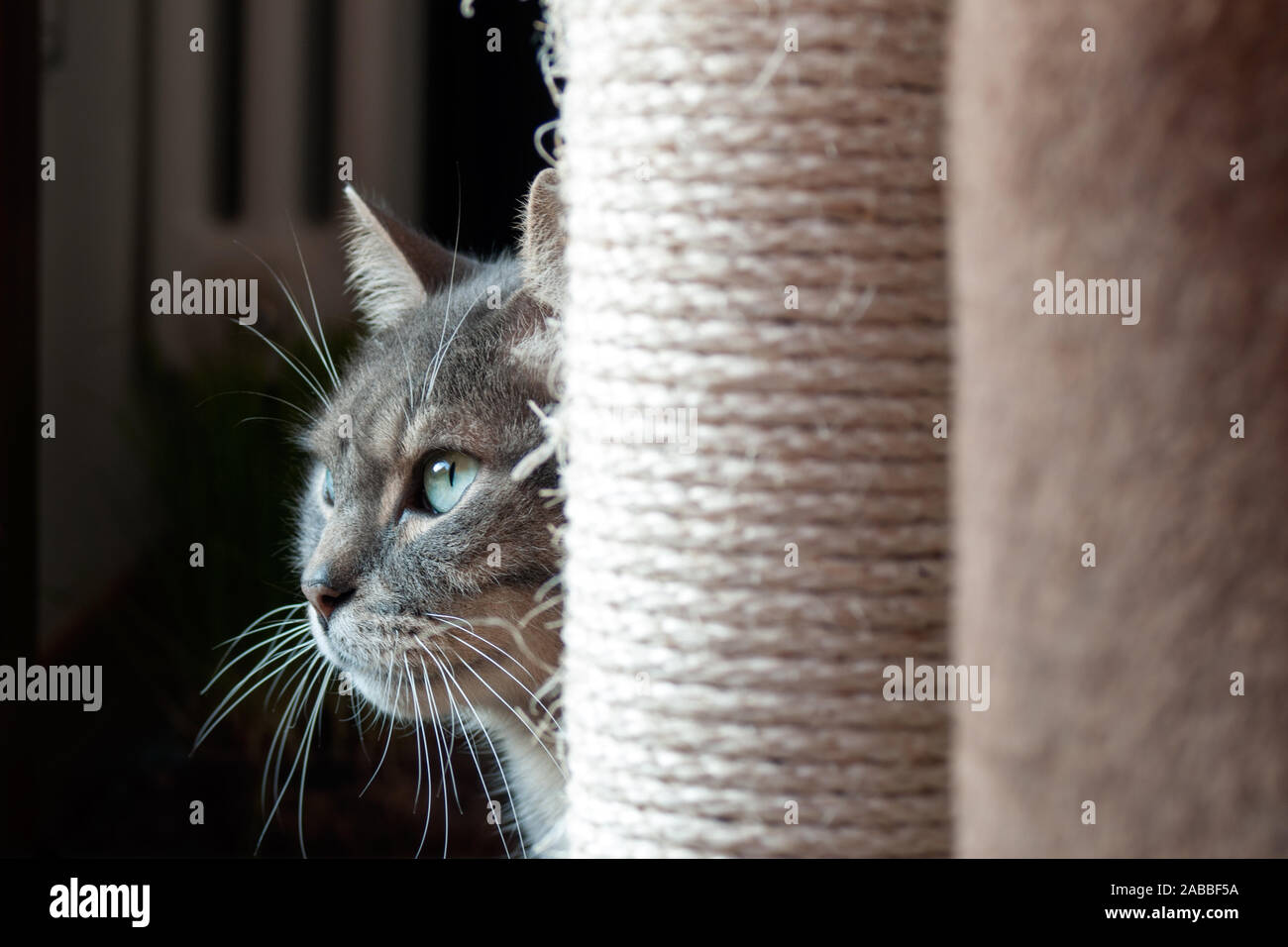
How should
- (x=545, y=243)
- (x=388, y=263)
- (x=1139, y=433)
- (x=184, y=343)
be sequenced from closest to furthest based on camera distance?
1. (x=1139, y=433)
2. (x=545, y=243)
3. (x=388, y=263)
4. (x=184, y=343)

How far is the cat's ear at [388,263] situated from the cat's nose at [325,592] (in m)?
0.33

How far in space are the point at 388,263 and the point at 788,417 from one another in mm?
713

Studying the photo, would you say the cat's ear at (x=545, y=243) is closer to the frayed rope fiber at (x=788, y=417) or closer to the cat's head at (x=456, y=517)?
the cat's head at (x=456, y=517)

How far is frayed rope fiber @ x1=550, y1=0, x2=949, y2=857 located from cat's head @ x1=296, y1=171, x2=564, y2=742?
29 centimetres

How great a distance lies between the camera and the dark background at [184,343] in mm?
1315

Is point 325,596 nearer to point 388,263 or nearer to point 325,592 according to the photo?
point 325,592

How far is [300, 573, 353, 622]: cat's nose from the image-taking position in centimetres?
88

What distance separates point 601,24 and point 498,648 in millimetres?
467

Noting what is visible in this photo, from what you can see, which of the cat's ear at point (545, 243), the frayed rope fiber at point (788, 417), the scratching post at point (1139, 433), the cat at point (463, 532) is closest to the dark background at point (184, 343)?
the cat at point (463, 532)

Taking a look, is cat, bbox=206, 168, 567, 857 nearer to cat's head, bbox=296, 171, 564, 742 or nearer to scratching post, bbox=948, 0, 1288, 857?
cat's head, bbox=296, 171, 564, 742

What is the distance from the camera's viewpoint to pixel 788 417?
50 centimetres

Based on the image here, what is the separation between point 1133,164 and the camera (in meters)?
0.41

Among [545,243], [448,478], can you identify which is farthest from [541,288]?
[448,478]
